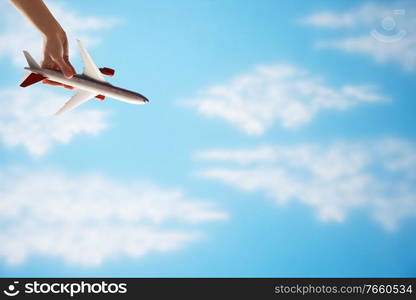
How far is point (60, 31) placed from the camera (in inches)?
559

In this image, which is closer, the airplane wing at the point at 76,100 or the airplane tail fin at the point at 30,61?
the airplane tail fin at the point at 30,61

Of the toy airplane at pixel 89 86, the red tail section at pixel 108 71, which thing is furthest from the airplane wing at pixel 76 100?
the red tail section at pixel 108 71

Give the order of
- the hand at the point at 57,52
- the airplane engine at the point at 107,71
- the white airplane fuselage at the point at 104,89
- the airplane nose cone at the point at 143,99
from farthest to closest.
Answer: the airplane nose cone at the point at 143,99 < the white airplane fuselage at the point at 104,89 < the airplane engine at the point at 107,71 < the hand at the point at 57,52

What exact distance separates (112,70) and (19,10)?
33.0 feet

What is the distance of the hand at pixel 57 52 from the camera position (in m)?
14.3

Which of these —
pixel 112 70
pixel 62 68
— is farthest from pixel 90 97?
pixel 62 68

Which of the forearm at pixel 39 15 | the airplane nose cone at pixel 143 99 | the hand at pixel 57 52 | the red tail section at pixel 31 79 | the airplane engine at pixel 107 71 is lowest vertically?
the forearm at pixel 39 15

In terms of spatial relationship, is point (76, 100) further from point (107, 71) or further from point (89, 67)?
point (107, 71)

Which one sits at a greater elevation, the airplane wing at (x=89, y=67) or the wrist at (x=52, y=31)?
the airplane wing at (x=89, y=67)

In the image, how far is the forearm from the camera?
12666 millimetres

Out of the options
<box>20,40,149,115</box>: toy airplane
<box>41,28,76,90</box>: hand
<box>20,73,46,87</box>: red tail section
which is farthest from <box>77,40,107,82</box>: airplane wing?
<box>41,28,76,90</box>: hand

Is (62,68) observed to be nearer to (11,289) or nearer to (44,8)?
(44,8)

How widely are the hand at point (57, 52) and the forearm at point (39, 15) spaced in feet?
0.60

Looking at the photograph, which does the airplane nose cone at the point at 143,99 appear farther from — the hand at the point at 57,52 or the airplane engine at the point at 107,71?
the hand at the point at 57,52
